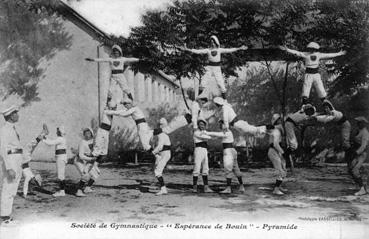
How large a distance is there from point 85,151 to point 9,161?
5.50 feet

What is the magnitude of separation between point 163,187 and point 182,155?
3594 mm

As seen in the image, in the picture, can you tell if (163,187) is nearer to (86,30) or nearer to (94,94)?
(94,94)

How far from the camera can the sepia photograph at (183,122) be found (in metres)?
7.25

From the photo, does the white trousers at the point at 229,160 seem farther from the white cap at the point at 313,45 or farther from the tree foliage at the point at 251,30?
the white cap at the point at 313,45

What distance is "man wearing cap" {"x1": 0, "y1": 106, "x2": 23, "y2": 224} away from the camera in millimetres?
7078

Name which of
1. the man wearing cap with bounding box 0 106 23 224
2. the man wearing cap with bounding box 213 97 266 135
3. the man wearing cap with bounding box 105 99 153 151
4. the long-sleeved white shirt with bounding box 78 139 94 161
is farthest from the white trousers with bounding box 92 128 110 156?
the man wearing cap with bounding box 213 97 266 135

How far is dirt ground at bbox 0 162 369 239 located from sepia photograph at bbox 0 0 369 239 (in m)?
0.02

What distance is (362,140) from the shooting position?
797 centimetres

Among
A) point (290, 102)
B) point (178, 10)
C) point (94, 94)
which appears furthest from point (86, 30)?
point (290, 102)

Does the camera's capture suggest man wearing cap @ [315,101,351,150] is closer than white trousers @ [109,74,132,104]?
Yes

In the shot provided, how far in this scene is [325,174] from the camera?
979 cm

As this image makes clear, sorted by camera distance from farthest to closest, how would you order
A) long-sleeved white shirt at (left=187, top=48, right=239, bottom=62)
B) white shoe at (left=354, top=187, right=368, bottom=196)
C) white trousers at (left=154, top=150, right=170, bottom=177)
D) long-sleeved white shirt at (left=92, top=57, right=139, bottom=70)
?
long-sleeved white shirt at (left=92, top=57, right=139, bottom=70) < long-sleeved white shirt at (left=187, top=48, right=239, bottom=62) < white trousers at (left=154, top=150, right=170, bottom=177) < white shoe at (left=354, top=187, right=368, bottom=196)

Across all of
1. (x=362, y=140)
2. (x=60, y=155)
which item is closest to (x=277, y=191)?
(x=362, y=140)

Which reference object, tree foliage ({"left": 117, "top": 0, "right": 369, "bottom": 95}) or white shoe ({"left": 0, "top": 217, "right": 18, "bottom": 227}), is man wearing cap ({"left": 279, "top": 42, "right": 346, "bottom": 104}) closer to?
tree foliage ({"left": 117, "top": 0, "right": 369, "bottom": 95})
